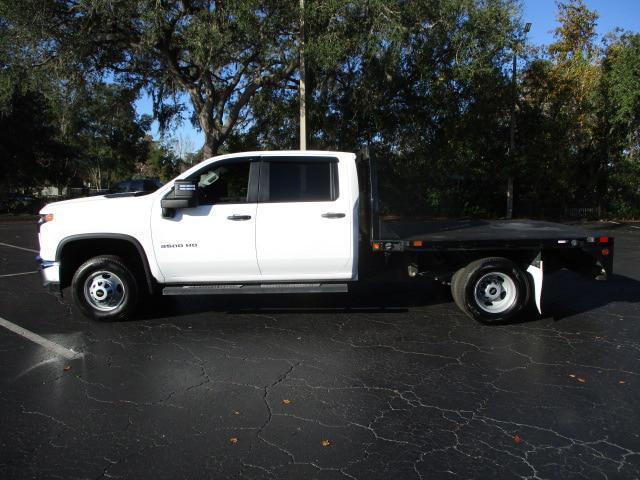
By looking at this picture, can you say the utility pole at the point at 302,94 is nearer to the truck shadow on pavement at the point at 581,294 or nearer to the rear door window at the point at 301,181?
the truck shadow on pavement at the point at 581,294

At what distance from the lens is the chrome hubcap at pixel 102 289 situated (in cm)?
609

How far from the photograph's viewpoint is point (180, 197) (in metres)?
5.61

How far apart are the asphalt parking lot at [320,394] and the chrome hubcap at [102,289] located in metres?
0.26

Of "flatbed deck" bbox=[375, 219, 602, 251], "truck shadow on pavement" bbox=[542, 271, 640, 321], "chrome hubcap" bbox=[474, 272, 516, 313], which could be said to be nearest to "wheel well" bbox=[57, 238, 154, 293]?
"flatbed deck" bbox=[375, 219, 602, 251]

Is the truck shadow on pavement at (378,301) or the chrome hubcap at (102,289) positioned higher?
the chrome hubcap at (102,289)

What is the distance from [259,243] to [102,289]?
76.8 inches

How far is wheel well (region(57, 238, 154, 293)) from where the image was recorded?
19.6 feet

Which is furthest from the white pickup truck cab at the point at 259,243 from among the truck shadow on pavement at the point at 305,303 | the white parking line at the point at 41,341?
the truck shadow on pavement at the point at 305,303

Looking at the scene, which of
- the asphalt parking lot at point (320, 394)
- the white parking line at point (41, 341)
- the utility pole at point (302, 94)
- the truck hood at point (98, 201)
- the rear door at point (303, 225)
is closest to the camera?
the asphalt parking lot at point (320, 394)

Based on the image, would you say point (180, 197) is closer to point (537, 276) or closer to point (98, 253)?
point (98, 253)

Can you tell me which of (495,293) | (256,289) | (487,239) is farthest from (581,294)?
(256,289)

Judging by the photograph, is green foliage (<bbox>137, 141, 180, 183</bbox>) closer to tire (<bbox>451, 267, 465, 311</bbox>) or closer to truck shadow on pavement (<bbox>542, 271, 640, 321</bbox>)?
truck shadow on pavement (<bbox>542, 271, 640, 321</bbox>)

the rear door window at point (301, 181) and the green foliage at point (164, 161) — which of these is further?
the green foliage at point (164, 161)

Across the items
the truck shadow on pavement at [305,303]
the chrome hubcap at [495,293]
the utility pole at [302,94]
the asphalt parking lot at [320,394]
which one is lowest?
the asphalt parking lot at [320,394]
